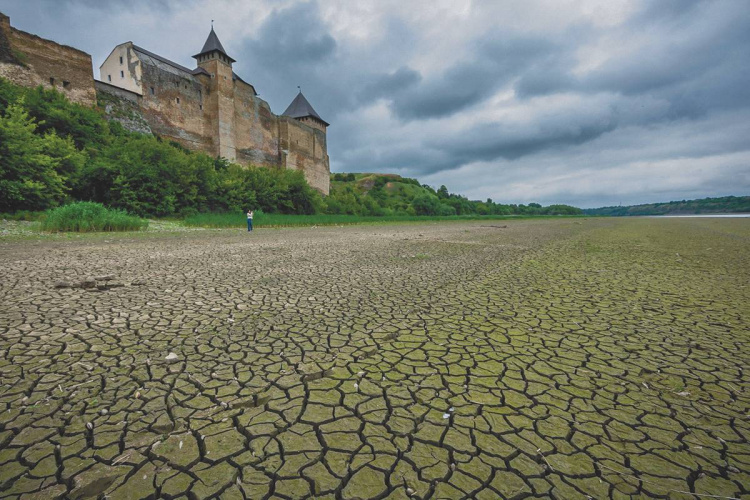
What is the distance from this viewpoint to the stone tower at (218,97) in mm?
36938

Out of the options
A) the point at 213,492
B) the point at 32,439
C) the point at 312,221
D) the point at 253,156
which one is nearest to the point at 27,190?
the point at 312,221

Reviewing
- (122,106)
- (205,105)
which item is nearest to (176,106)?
(205,105)

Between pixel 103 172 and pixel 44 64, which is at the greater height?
pixel 44 64

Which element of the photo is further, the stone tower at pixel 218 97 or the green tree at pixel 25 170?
the stone tower at pixel 218 97

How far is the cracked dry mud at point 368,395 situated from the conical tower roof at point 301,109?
178 ft

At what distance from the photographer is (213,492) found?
1306mm

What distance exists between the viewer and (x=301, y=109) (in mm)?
53594

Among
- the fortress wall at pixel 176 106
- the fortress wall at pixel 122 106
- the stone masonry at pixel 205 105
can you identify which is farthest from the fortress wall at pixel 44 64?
the fortress wall at pixel 176 106

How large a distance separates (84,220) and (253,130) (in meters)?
33.3

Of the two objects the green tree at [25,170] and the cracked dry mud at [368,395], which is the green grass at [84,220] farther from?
the cracked dry mud at [368,395]

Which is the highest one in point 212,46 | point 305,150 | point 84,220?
point 212,46

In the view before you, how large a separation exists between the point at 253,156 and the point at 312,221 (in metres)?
20.6

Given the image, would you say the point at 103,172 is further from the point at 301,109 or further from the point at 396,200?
the point at 396,200

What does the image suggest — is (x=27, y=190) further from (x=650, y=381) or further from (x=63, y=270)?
(x=650, y=381)
